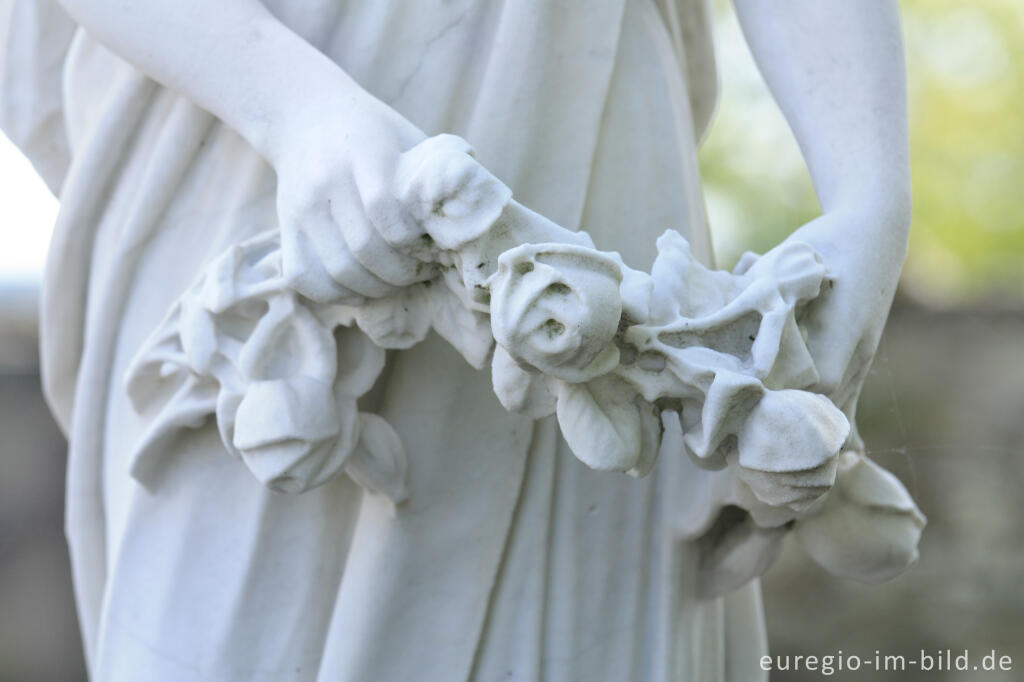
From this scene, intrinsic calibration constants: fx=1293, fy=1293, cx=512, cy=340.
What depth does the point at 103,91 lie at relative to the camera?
1.24 m

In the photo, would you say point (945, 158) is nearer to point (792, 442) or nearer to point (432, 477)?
point (432, 477)

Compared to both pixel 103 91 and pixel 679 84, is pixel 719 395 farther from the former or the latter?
pixel 103 91

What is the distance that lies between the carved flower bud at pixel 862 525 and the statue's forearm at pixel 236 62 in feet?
1.84

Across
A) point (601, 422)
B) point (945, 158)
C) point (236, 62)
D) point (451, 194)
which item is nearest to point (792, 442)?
point (601, 422)

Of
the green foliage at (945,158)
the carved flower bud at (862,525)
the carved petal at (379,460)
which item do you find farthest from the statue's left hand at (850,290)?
the green foliage at (945,158)

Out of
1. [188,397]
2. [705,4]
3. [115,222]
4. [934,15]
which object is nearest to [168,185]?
[115,222]

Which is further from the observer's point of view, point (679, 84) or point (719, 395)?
point (679, 84)

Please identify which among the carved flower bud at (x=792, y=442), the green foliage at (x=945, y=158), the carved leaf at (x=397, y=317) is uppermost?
the green foliage at (x=945, y=158)

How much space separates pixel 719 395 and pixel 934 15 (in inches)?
233

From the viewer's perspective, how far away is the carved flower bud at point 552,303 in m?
0.82

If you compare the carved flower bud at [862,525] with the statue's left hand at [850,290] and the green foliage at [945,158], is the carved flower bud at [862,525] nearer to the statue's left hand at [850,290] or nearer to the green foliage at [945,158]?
the statue's left hand at [850,290]

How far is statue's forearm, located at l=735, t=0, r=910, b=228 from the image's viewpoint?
109cm

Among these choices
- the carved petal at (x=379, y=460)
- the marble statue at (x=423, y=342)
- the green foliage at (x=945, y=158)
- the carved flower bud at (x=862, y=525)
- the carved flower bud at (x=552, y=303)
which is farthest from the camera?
the green foliage at (x=945, y=158)

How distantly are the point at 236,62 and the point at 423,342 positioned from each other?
275 millimetres
